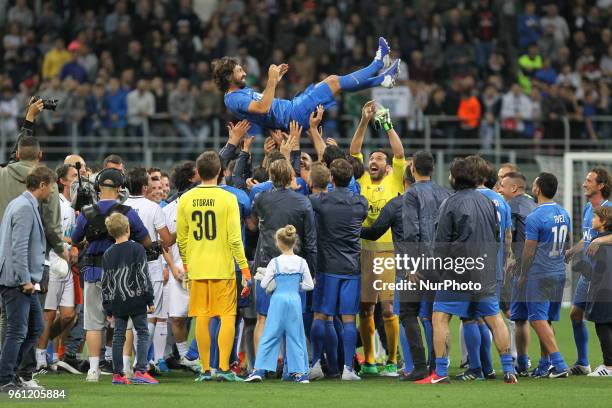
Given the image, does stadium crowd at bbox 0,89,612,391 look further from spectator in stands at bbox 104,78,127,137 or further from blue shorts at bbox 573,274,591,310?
spectator in stands at bbox 104,78,127,137

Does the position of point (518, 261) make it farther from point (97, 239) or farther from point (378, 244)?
point (97, 239)

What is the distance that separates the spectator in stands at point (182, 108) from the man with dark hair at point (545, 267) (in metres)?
12.4

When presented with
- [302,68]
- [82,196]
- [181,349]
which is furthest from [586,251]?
[302,68]

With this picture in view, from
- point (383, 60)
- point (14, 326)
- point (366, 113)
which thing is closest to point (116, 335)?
point (14, 326)

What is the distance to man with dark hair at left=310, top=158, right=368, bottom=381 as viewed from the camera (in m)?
13.3

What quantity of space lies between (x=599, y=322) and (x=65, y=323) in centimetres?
557

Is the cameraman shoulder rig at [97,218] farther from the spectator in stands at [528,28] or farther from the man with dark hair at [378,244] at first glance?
the spectator in stands at [528,28]

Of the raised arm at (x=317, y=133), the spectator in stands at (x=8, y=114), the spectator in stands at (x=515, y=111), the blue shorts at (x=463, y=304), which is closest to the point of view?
the blue shorts at (x=463, y=304)

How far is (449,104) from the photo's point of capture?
84.5 feet

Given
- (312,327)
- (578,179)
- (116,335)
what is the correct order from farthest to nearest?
(578,179) < (312,327) < (116,335)

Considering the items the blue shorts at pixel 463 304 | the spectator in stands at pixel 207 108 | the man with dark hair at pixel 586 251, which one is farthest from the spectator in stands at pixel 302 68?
the blue shorts at pixel 463 304

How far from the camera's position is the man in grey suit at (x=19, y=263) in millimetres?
11578

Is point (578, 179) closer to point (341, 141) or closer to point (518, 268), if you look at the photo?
point (341, 141)

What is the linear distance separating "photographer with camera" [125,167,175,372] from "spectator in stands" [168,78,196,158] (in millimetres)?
11072
